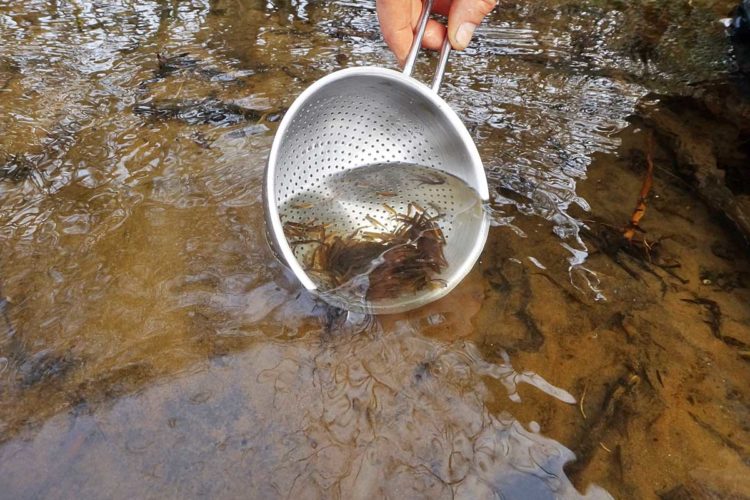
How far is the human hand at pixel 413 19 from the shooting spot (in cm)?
210

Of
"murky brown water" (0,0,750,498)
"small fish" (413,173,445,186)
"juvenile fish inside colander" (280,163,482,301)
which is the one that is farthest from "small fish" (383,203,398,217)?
"murky brown water" (0,0,750,498)

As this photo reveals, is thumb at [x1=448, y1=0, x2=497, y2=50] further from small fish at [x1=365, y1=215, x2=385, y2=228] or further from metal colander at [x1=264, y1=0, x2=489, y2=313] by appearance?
small fish at [x1=365, y1=215, x2=385, y2=228]

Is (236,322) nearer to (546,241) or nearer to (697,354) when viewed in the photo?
(546,241)

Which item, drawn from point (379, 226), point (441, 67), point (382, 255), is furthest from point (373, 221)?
point (441, 67)

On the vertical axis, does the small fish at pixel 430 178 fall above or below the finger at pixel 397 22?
below

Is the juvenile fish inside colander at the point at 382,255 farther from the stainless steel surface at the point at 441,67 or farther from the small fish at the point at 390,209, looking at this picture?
the stainless steel surface at the point at 441,67

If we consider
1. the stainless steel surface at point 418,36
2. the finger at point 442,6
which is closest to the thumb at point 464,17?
the stainless steel surface at point 418,36

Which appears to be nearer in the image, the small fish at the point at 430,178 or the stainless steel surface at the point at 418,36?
the stainless steel surface at the point at 418,36

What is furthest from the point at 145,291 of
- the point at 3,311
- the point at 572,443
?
the point at 572,443

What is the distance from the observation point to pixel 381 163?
2318 millimetres

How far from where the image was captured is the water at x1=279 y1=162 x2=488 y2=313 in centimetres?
203

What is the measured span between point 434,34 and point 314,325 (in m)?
1.38

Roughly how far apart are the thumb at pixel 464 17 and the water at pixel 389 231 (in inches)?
21.7

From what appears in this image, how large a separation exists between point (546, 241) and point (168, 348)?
5.47 feet
